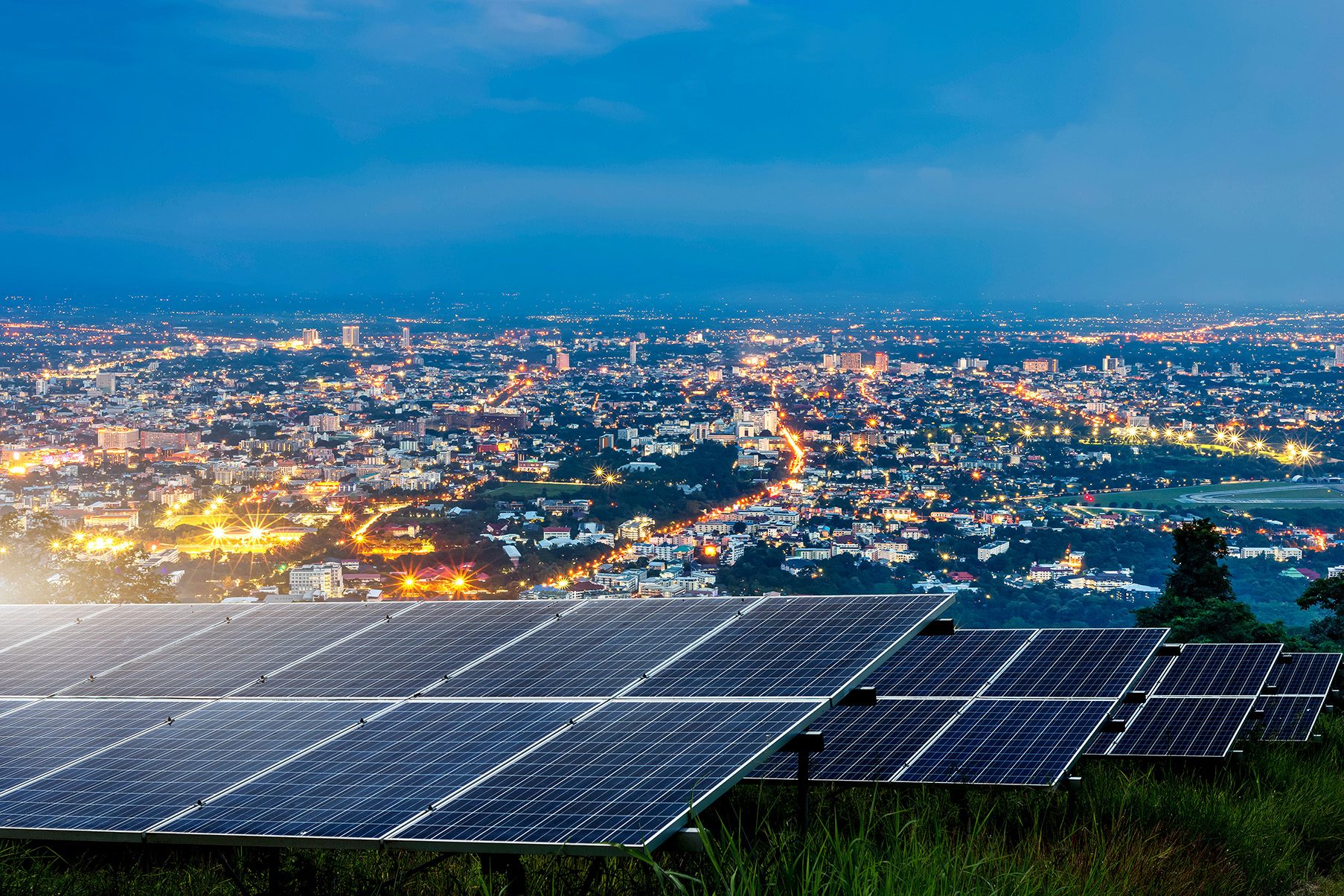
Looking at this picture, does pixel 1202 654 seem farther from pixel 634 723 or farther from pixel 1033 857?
pixel 634 723

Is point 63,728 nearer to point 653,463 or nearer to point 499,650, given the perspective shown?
point 499,650

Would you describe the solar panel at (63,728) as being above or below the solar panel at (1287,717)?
above

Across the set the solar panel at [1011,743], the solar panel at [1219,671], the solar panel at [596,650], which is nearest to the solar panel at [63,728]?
the solar panel at [596,650]

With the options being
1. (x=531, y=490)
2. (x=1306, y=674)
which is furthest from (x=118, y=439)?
(x=1306, y=674)

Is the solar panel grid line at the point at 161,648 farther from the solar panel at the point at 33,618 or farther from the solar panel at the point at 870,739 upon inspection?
the solar panel at the point at 870,739

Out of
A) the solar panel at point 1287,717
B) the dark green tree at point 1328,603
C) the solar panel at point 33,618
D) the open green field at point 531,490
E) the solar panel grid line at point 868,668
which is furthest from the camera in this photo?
the open green field at point 531,490

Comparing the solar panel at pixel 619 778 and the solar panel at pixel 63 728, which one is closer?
the solar panel at pixel 619 778

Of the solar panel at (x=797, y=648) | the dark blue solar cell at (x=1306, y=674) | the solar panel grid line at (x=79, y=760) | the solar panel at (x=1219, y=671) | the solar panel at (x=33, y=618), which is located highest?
the solar panel at (x=797, y=648)
